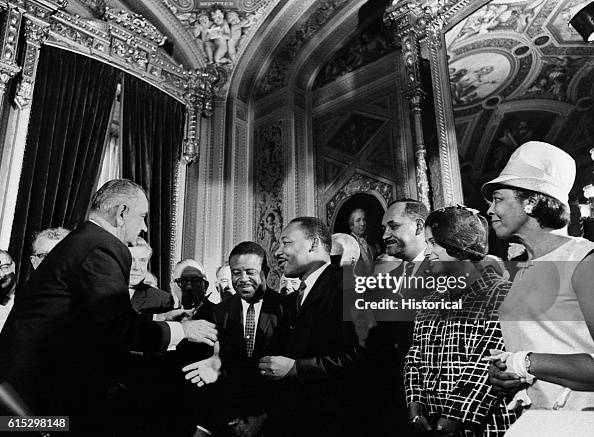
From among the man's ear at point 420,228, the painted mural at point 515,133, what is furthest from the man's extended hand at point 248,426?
the painted mural at point 515,133

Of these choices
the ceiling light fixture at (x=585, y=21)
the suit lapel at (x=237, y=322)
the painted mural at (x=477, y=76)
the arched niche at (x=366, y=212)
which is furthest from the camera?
the painted mural at (x=477, y=76)

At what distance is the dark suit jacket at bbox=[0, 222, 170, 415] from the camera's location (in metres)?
2.11

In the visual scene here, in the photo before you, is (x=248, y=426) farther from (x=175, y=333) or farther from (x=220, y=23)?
(x=220, y=23)

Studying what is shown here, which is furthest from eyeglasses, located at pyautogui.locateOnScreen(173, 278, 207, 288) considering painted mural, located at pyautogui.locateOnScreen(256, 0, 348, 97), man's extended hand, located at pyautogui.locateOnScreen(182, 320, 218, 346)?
painted mural, located at pyautogui.locateOnScreen(256, 0, 348, 97)

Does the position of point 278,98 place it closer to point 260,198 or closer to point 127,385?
point 260,198

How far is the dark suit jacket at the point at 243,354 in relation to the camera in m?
2.71

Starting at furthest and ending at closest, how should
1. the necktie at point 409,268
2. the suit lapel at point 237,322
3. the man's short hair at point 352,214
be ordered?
the man's short hair at point 352,214
the suit lapel at point 237,322
the necktie at point 409,268

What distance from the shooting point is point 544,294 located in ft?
5.53

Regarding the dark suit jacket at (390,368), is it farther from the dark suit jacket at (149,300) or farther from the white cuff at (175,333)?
the dark suit jacket at (149,300)

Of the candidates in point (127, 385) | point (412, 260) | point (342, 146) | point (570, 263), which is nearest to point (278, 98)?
point (342, 146)

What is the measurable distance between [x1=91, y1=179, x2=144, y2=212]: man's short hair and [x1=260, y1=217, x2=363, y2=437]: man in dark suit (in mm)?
1004

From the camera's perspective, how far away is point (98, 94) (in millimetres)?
6781

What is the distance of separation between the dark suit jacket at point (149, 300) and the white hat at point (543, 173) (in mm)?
2503

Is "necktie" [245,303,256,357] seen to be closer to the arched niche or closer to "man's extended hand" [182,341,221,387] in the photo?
"man's extended hand" [182,341,221,387]
